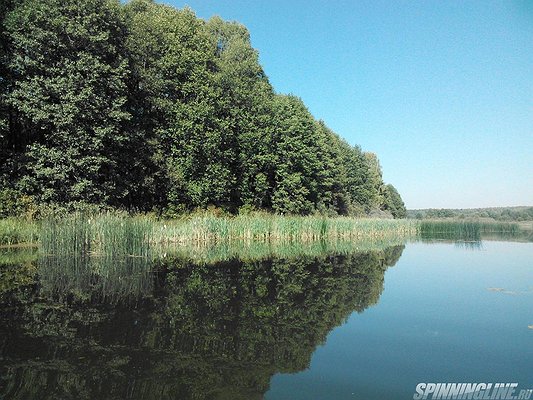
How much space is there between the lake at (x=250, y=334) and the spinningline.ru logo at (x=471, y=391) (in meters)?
0.09

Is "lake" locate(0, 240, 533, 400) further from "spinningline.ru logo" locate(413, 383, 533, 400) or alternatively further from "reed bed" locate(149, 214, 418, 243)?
"reed bed" locate(149, 214, 418, 243)

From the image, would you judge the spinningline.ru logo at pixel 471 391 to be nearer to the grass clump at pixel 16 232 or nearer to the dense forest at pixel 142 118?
the grass clump at pixel 16 232

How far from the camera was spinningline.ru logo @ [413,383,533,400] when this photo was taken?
3129mm

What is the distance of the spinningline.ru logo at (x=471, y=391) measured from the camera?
313 centimetres

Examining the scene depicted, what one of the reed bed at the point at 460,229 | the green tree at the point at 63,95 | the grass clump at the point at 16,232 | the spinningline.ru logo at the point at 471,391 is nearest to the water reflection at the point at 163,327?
the spinningline.ru logo at the point at 471,391

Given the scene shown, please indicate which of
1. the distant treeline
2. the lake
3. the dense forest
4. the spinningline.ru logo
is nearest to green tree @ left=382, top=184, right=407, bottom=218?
the distant treeline

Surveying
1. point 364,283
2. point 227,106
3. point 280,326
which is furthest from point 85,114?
point 280,326

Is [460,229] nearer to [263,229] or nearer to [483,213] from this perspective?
[263,229]

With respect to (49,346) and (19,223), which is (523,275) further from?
(19,223)

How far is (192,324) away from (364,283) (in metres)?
4.44

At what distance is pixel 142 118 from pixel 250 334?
20.0 m

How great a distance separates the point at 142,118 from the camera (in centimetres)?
2223

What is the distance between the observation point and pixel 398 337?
4.68 m

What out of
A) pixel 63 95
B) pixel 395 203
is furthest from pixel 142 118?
pixel 395 203
